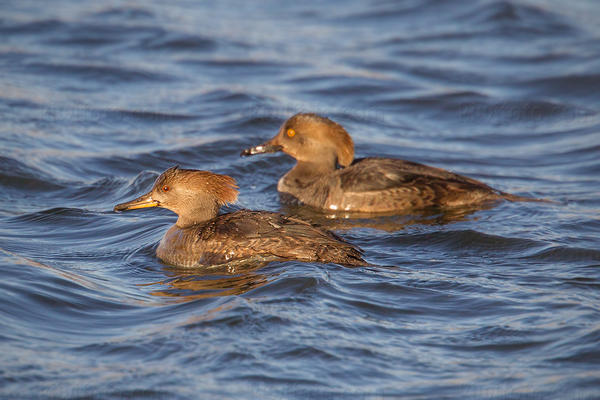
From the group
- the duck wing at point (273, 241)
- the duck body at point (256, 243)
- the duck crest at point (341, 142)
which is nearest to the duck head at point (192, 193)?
the duck body at point (256, 243)

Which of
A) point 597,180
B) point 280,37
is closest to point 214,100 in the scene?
point 280,37

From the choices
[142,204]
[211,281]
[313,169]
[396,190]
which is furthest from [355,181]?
[211,281]

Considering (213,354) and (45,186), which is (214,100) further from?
(213,354)

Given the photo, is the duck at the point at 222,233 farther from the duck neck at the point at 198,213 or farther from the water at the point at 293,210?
the water at the point at 293,210

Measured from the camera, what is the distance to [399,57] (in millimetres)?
18812

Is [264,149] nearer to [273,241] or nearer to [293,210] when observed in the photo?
[293,210]

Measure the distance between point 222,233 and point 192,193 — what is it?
654 millimetres

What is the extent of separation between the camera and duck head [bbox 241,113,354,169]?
455 inches

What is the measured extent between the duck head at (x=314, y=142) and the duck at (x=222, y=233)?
2.63 metres

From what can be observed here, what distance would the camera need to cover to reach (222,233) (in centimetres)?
853

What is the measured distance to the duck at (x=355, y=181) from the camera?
10.8 metres

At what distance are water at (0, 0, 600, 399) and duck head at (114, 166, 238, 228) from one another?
69cm

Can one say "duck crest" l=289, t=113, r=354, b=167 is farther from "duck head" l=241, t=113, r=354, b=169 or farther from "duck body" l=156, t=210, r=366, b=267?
"duck body" l=156, t=210, r=366, b=267

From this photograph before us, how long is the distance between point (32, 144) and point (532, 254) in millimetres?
7550
